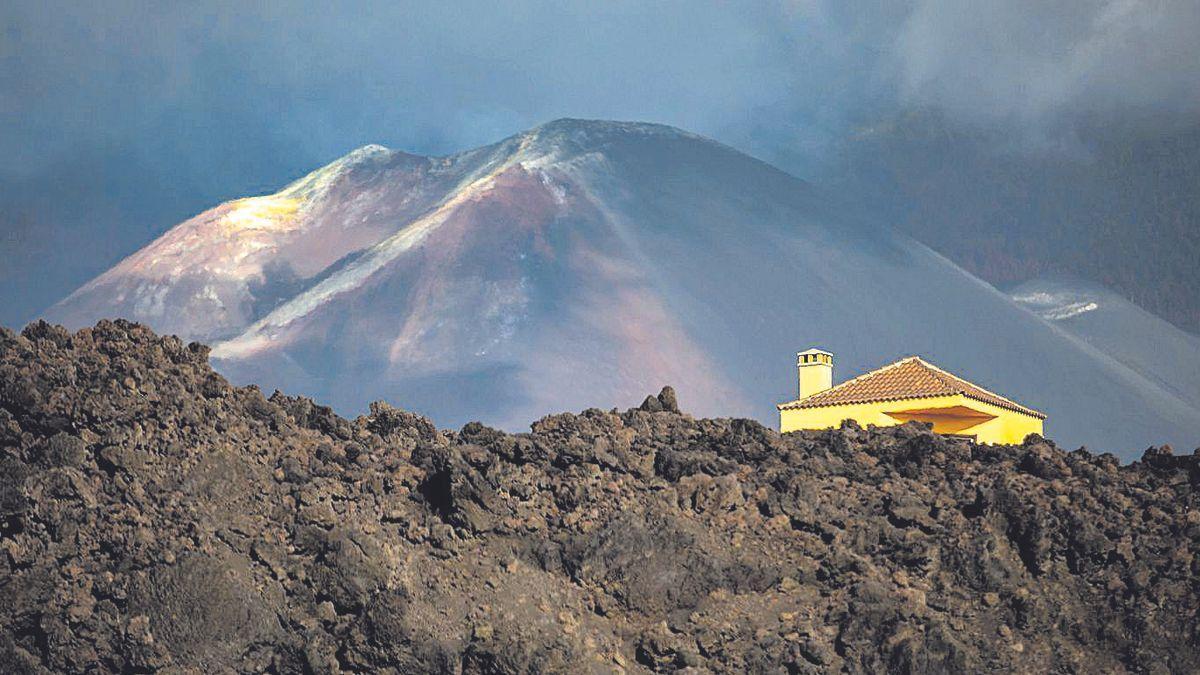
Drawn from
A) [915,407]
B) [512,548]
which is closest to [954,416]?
[915,407]

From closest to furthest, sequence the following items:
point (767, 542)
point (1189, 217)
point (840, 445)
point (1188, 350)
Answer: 1. point (767, 542)
2. point (840, 445)
3. point (1188, 350)
4. point (1189, 217)

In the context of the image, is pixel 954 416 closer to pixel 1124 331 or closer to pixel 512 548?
pixel 512 548

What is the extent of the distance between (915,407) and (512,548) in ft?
37.5

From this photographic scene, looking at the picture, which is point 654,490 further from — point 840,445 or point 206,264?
point 206,264

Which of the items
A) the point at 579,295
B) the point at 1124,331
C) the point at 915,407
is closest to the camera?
the point at 915,407

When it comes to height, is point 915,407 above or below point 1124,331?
below

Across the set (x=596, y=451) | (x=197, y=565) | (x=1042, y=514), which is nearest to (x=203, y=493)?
(x=197, y=565)

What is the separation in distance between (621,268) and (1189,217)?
38607 mm

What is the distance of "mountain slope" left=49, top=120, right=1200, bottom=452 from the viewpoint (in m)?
36.1

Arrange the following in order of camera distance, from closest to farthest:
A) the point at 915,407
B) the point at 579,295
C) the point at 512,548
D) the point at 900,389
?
the point at 512,548, the point at 915,407, the point at 900,389, the point at 579,295

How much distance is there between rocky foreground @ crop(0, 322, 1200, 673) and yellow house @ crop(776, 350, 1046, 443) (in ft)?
31.1

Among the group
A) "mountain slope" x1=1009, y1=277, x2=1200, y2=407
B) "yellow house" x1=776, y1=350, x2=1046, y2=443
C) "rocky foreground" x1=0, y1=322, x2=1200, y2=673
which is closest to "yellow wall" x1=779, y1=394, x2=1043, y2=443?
"yellow house" x1=776, y1=350, x2=1046, y2=443

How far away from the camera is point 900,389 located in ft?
56.2

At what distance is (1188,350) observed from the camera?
5725cm
